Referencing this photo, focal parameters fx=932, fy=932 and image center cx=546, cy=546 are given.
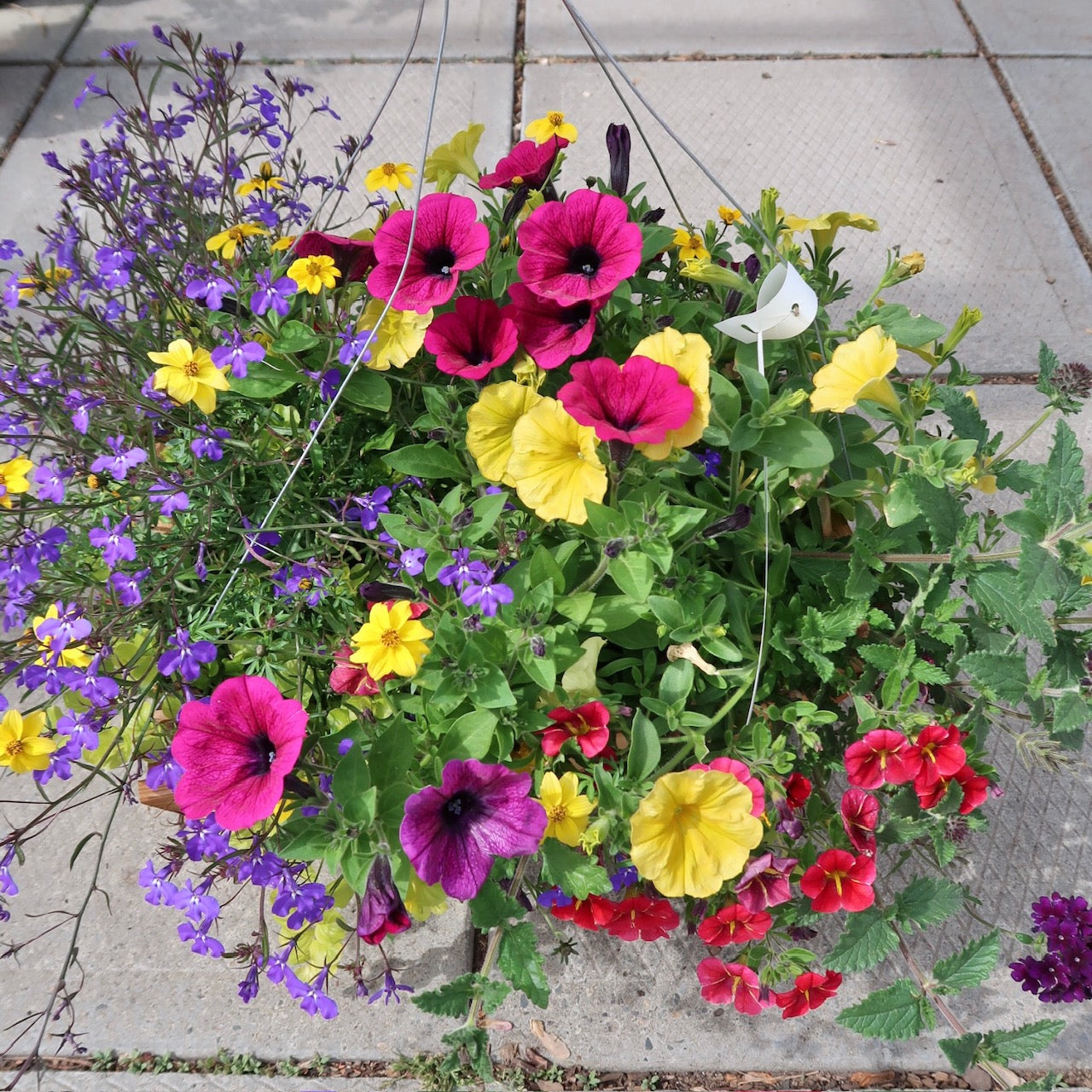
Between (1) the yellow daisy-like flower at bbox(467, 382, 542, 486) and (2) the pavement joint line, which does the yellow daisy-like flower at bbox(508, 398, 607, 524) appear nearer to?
(1) the yellow daisy-like flower at bbox(467, 382, 542, 486)

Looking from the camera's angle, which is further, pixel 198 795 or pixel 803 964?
pixel 803 964

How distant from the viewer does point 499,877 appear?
158cm

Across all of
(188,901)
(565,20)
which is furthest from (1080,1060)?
(565,20)

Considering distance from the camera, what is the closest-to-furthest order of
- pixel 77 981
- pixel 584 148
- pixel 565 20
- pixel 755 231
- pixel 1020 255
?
pixel 755 231 < pixel 77 981 < pixel 1020 255 < pixel 584 148 < pixel 565 20

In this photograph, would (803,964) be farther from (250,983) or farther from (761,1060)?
(250,983)

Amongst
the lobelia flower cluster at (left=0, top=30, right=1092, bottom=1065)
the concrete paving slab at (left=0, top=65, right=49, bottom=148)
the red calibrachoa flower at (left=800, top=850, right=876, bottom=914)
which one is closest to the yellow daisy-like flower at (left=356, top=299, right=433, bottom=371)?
the lobelia flower cluster at (left=0, top=30, right=1092, bottom=1065)

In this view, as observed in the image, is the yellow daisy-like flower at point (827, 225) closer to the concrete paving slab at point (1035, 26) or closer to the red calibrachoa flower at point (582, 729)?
the red calibrachoa flower at point (582, 729)

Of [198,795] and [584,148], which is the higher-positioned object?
[584,148]

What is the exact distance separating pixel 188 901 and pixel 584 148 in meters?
3.00

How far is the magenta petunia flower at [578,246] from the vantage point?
4.95ft

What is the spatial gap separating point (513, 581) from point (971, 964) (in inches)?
37.5

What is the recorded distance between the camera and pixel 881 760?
147 centimetres

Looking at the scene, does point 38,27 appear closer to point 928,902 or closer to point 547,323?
point 547,323

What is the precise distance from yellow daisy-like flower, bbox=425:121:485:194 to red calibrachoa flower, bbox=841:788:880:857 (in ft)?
4.47
